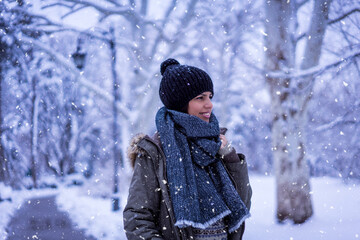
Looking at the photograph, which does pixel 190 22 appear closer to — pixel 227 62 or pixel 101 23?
pixel 227 62

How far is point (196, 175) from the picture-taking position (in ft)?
6.52

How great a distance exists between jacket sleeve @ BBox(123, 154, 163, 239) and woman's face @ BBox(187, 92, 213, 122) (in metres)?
0.45

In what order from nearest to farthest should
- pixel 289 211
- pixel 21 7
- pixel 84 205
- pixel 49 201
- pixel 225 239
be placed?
pixel 225 239, pixel 289 211, pixel 21 7, pixel 84 205, pixel 49 201

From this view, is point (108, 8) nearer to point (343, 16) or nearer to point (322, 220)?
point (343, 16)

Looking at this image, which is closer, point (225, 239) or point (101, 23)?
point (225, 239)

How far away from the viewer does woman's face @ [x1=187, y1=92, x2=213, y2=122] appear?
207cm

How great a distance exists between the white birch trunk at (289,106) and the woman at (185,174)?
4.29 metres

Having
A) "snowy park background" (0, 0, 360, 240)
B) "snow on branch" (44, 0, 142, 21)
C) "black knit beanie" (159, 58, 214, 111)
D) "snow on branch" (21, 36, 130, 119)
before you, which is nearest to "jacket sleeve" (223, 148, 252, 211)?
"black knit beanie" (159, 58, 214, 111)

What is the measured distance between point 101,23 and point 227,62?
3749mm

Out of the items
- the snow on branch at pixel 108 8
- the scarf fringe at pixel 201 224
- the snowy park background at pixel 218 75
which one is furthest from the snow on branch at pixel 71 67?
the scarf fringe at pixel 201 224

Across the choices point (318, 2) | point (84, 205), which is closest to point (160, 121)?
point (318, 2)

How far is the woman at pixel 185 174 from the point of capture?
1777mm

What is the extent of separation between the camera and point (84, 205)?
38.8 ft

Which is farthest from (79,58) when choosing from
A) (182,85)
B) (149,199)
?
(149,199)
